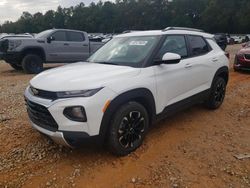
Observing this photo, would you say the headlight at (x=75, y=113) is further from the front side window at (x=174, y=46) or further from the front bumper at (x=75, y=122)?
the front side window at (x=174, y=46)

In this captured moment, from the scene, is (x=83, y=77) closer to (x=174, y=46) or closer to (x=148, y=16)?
(x=174, y=46)

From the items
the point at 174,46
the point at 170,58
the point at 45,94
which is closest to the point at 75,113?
the point at 45,94

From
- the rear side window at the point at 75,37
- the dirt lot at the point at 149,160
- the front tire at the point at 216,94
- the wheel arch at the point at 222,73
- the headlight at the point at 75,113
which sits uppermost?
the rear side window at the point at 75,37

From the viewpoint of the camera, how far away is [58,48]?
10.9 meters

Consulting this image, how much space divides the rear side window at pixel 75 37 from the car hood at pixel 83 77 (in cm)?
798

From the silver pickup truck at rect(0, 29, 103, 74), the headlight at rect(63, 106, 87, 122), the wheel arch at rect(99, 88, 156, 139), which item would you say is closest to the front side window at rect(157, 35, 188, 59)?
the wheel arch at rect(99, 88, 156, 139)

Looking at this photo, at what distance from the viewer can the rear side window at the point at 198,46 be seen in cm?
473

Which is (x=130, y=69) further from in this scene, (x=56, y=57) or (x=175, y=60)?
(x=56, y=57)

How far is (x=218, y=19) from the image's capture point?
5766 cm

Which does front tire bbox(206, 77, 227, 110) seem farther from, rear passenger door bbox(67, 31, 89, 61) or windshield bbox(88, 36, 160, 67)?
rear passenger door bbox(67, 31, 89, 61)

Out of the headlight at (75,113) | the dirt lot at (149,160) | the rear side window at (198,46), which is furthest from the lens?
the rear side window at (198,46)

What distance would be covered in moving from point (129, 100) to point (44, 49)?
25.8 feet

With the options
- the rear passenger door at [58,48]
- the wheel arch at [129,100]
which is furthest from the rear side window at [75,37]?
the wheel arch at [129,100]

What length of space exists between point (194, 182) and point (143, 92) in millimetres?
1298
